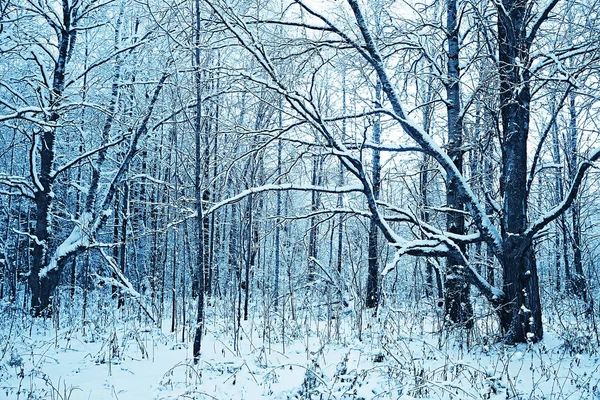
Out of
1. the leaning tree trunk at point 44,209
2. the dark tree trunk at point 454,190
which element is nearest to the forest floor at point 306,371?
the dark tree trunk at point 454,190

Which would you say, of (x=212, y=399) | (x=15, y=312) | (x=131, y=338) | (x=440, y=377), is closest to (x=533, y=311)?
(x=440, y=377)

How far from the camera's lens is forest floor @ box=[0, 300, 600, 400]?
165 inches

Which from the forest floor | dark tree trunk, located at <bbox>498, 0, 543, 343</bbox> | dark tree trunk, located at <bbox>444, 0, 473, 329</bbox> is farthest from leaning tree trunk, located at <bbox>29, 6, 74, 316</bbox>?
dark tree trunk, located at <bbox>498, 0, 543, 343</bbox>

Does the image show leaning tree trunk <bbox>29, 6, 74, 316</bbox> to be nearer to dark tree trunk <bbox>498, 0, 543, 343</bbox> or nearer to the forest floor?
the forest floor

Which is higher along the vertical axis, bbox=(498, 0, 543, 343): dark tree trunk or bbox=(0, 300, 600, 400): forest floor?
bbox=(498, 0, 543, 343): dark tree trunk

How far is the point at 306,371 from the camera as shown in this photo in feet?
14.7

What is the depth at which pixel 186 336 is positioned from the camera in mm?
8180

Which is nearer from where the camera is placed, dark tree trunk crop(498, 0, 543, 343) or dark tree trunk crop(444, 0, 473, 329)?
dark tree trunk crop(498, 0, 543, 343)

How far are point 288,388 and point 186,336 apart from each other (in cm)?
418

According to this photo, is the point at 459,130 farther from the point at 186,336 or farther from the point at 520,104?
the point at 186,336

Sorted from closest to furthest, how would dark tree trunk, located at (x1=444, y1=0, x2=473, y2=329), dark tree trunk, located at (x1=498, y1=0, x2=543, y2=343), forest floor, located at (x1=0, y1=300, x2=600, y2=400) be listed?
forest floor, located at (x1=0, y1=300, x2=600, y2=400)
dark tree trunk, located at (x1=498, y1=0, x2=543, y2=343)
dark tree trunk, located at (x1=444, y1=0, x2=473, y2=329)

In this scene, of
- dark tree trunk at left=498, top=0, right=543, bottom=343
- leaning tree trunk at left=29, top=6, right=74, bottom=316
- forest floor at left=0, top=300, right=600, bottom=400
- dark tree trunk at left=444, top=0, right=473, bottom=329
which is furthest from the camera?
leaning tree trunk at left=29, top=6, right=74, bottom=316

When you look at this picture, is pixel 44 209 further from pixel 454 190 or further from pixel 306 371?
pixel 454 190

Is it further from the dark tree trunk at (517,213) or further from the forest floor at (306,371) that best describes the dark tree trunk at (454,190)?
the dark tree trunk at (517,213)
